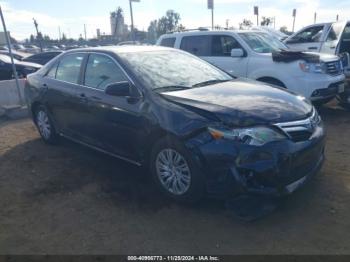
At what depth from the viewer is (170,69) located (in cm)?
452

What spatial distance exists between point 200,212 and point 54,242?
1441 mm

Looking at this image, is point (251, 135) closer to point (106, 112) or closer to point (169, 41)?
point (106, 112)

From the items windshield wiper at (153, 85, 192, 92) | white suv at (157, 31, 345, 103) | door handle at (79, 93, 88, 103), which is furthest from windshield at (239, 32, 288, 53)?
door handle at (79, 93, 88, 103)

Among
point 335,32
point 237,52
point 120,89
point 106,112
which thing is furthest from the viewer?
point 335,32

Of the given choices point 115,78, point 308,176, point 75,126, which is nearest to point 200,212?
point 308,176

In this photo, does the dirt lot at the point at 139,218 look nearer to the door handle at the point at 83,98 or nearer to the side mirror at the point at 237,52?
the door handle at the point at 83,98

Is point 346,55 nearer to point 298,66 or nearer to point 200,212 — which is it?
point 298,66

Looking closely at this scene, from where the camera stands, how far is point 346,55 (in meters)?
8.28

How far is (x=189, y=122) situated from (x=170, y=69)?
1.26 metres

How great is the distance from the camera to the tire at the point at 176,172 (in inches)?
138

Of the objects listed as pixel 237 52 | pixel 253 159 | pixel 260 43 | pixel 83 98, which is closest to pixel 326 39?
pixel 260 43

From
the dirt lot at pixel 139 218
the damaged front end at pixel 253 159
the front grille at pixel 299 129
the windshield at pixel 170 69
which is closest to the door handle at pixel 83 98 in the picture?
the windshield at pixel 170 69

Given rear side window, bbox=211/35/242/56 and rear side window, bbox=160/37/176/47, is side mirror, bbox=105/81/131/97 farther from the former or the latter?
rear side window, bbox=160/37/176/47

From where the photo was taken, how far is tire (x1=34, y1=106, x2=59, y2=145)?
5.89 meters
